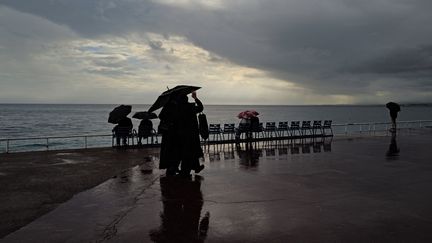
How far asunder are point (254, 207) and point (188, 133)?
147 inches

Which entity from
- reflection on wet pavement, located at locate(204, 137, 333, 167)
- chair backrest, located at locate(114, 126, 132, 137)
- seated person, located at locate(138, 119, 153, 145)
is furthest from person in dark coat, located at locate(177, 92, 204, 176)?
seated person, located at locate(138, 119, 153, 145)

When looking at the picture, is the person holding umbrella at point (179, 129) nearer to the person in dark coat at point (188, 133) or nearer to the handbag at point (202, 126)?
the person in dark coat at point (188, 133)

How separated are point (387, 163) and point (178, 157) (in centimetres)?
704

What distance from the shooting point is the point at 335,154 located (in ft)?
49.8

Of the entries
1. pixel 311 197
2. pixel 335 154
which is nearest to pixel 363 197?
pixel 311 197

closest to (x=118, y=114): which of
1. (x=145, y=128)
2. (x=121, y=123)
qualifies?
(x=121, y=123)

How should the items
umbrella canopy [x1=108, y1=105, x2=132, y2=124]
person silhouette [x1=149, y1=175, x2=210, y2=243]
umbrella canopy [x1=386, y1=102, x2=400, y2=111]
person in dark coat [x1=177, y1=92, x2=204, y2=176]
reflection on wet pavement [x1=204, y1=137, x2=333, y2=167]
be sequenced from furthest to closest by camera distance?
umbrella canopy [x1=386, y1=102, x2=400, y2=111]
umbrella canopy [x1=108, y1=105, x2=132, y2=124]
reflection on wet pavement [x1=204, y1=137, x2=333, y2=167]
person in dark coat [x1=177, y1=92, x2=204, y2=176]
person silhouette [x1=149, y1=175, x2=210, y2=243]

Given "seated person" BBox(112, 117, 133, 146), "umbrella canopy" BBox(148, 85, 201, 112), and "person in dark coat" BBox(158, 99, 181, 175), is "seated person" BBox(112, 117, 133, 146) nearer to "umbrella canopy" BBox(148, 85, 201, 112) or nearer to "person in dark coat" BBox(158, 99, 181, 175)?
"person in dark coat" BBox(158, 99, 181, 175)

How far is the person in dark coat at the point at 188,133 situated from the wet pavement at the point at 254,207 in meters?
0.50

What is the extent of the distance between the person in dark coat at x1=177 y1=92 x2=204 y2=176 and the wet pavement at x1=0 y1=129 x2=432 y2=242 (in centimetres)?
50

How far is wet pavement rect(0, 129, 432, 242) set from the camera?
18.8 feet

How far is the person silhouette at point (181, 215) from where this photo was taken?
5672 mm

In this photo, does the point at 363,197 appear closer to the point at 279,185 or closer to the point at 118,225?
the point at 279,185

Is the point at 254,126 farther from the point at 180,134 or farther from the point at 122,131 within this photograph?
the point at 180,134
